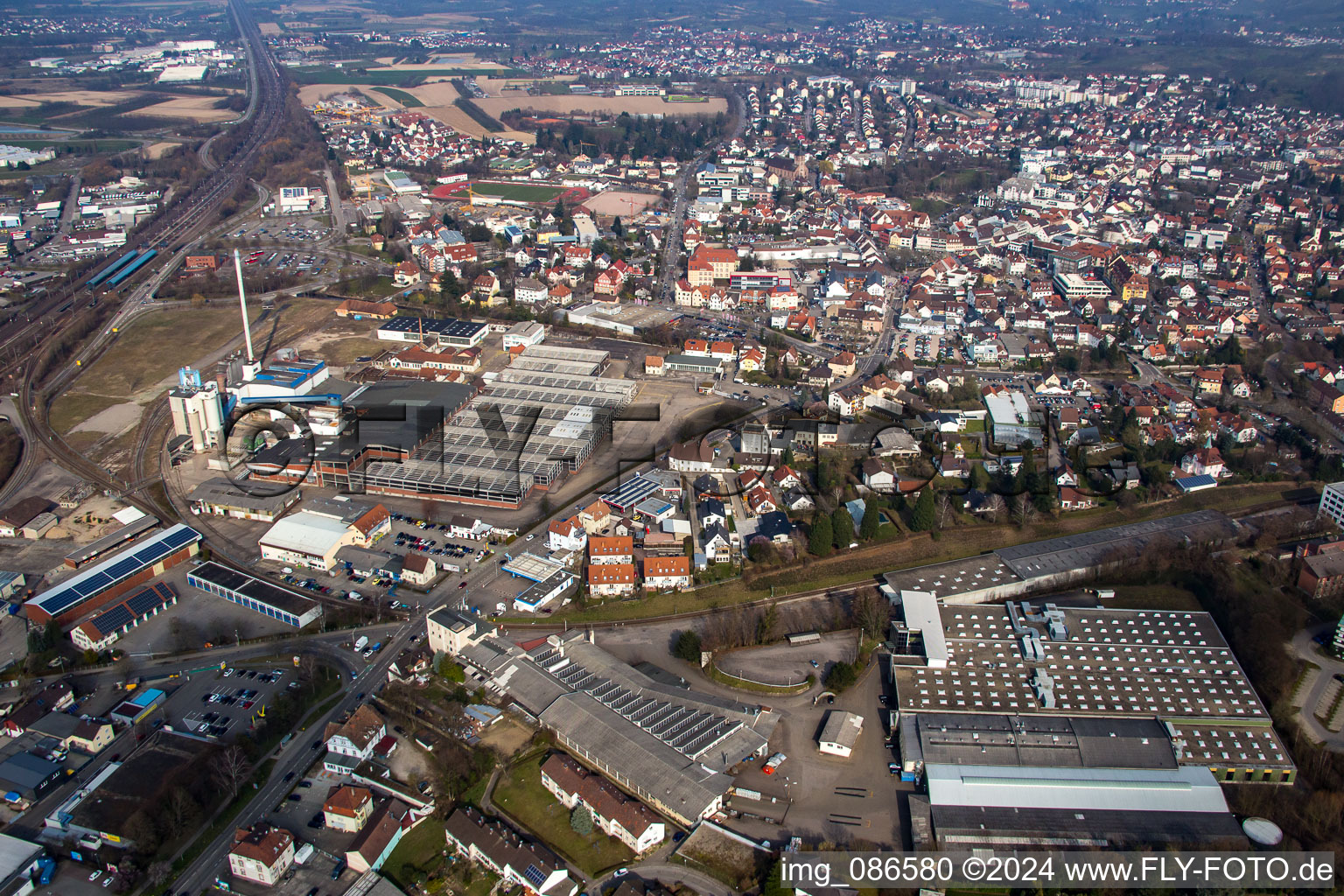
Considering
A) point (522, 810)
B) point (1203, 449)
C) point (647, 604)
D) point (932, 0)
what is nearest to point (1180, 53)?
point (932, 0)

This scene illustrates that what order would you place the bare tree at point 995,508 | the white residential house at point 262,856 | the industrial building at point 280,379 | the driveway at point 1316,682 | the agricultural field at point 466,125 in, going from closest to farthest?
the white residential house at point 262,856 → the driveway at point 1316,682 → the bare tree at point 995,508 → the industrial building at point 280,379 → the agricultural field at point 466,125

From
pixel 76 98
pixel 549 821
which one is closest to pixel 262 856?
pixel 549 821

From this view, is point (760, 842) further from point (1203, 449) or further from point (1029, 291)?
point (1029, 291)

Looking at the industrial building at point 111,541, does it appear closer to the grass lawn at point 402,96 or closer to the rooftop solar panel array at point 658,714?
the rooftop solar panel array at point 658,714

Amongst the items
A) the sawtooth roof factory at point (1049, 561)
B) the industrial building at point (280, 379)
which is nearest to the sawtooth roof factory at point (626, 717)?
the sawtooth roof factory at point (1049, 561)

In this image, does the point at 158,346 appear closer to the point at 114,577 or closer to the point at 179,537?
the point at 179,537

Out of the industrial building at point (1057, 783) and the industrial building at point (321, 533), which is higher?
the industrial building at point (1057, 783)
